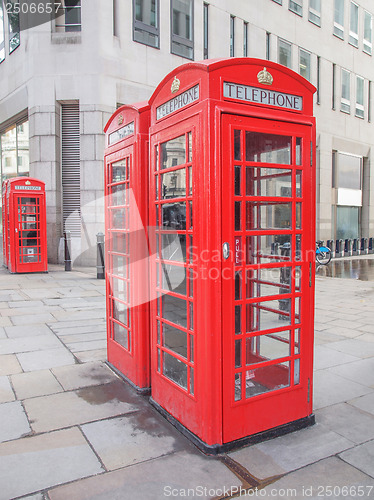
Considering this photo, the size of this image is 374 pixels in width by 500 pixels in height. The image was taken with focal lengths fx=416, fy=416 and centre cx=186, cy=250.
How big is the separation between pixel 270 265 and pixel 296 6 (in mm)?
22632

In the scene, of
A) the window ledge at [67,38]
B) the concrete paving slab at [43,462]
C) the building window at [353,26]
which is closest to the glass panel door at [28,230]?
the window ledge at [67,38]

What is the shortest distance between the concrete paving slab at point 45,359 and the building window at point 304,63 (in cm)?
2082

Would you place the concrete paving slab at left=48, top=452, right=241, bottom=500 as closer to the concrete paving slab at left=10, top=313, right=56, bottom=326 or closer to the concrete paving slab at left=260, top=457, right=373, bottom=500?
the concrete paving slab at left=260, top=457, right=373, bottom=500

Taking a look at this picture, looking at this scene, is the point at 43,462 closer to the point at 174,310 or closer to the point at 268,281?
the point at 174,310

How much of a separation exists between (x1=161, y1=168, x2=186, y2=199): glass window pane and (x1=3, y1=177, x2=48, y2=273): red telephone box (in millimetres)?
9712

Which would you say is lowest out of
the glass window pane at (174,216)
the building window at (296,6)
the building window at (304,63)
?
the glass window pane at (174,216)

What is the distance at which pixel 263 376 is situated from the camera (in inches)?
144

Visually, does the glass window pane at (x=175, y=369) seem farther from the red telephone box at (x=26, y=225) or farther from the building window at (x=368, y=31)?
the building window at (x=368, y=31)

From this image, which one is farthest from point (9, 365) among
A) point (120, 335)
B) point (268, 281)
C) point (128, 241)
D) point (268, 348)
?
point (268, 281)

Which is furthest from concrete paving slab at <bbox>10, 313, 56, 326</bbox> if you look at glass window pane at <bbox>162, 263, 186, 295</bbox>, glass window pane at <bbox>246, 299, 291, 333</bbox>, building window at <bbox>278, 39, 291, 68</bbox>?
building window at <bbox>278, 39, 291, 68</bbox>

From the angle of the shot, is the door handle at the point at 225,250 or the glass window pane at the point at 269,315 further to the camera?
the glass window pane at the point at 269,315

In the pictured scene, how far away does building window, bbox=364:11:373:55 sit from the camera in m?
25.5

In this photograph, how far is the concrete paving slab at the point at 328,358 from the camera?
16.0 ft

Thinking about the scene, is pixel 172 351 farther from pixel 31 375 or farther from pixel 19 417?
pixel 31 375
